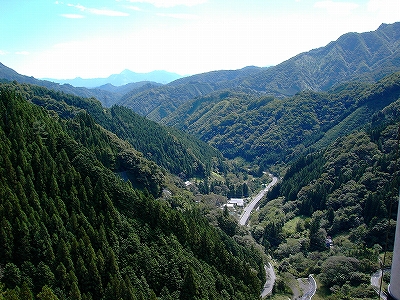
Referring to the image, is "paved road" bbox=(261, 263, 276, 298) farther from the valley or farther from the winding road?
the valley

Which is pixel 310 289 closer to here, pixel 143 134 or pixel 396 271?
pixel 396 271

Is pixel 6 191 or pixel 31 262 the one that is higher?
pixel 6 191

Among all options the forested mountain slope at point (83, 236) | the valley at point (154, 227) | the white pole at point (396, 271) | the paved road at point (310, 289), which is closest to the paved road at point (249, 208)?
the valley at point (154, 227)

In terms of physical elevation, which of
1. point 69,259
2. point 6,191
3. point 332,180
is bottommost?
point 332,180

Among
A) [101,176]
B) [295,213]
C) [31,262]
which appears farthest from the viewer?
[295,213]

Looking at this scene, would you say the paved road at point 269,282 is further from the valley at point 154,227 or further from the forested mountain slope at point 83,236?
the forested mountain slope at point 83,236

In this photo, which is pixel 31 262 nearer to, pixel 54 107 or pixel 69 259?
pixel 69 259

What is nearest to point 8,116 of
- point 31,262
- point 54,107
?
point 31,262
